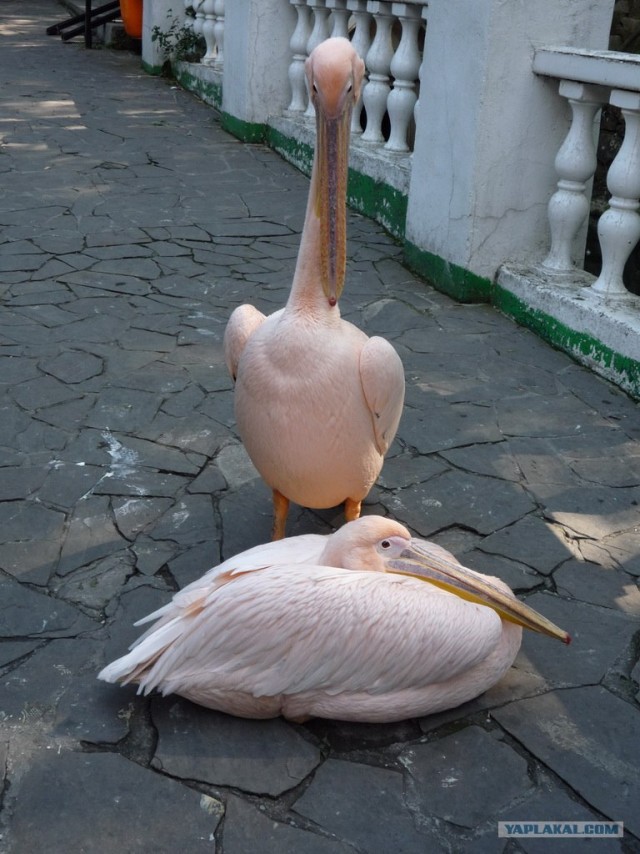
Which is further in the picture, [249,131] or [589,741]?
[249,131]

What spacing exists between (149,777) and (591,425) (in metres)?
2.55

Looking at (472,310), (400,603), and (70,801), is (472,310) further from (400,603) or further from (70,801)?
(70,801)

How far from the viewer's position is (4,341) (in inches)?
186

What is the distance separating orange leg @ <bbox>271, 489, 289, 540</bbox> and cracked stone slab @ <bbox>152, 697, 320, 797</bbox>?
79 cm

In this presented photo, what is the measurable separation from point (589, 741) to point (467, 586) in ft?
1.63

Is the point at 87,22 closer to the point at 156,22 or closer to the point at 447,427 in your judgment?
the point at 156,22

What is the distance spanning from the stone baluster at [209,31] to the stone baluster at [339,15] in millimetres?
3308

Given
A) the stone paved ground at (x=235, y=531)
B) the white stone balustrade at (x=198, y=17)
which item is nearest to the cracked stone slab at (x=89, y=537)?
the stone paved ground at (x=235, y=531)

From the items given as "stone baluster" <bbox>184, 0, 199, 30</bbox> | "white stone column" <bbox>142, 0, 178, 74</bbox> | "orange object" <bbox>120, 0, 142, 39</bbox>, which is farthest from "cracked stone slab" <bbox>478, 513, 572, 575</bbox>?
"orange object" <bbox>120, 0, 142, 39</bbox>

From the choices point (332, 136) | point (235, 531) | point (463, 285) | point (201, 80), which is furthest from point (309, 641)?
point (201, 80)

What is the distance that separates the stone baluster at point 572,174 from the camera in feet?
15.8

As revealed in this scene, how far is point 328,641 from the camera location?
2.36m

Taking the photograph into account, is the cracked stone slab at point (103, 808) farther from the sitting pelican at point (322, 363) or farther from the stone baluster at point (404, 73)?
the stone baluster at point (404, 73)

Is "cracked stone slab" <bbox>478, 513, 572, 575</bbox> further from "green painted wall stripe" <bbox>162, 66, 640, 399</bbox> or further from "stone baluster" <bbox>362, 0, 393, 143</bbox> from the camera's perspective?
"stone baluster" <bbox>362, 0, 393, 143</bbox>
